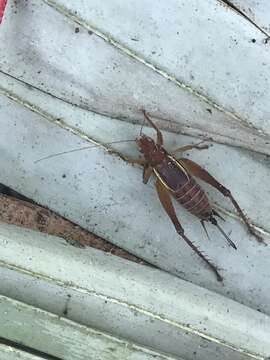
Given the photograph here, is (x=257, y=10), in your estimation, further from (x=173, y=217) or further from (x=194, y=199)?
(x=173, y=217)

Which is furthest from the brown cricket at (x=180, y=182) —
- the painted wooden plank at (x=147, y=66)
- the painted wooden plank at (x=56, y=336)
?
the painted wooden plank at (x=56, y=336)

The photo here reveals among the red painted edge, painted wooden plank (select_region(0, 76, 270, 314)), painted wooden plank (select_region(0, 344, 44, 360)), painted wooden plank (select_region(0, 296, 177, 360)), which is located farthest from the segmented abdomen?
the red painted edge

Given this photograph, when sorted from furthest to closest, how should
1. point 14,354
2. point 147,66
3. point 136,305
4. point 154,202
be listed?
point 154,202
point 147,66
point 136,305
point 14,354

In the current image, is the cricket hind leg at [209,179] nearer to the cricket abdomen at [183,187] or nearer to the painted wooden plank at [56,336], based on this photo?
the cricket abdomen at [183,187]

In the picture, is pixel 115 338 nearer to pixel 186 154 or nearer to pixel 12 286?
pixel 12 286


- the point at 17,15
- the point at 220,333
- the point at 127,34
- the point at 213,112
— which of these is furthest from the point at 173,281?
the point at 17,15

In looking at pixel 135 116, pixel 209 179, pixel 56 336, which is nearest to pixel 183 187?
pixel 209 179
